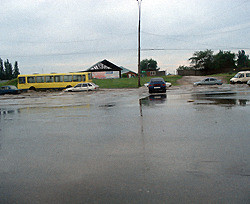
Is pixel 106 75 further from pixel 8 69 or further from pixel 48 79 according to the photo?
pixel 8 69

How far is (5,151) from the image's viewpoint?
500cm

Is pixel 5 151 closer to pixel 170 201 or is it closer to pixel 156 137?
pixel 156 137

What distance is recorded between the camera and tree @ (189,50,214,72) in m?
84.1

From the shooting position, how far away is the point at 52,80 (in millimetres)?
37812

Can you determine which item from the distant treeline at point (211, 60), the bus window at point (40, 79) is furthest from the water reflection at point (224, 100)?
the distant treeline at point (211, 60)

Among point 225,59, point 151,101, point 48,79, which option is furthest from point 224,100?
point 225,59

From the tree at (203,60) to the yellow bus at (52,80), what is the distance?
191 ft

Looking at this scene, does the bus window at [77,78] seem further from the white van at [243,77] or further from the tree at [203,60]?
the tree at [203,60]

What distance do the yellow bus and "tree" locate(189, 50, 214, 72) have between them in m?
58.3

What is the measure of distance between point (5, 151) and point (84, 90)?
27.4 metres

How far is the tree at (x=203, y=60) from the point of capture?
276 ft

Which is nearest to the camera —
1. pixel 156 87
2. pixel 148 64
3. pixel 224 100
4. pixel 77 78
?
pixel 224 100

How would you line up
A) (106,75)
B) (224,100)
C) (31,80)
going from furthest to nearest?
1. (106,75)
2. (31,80)
3. (224,100)

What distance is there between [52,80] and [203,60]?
2466 inches
